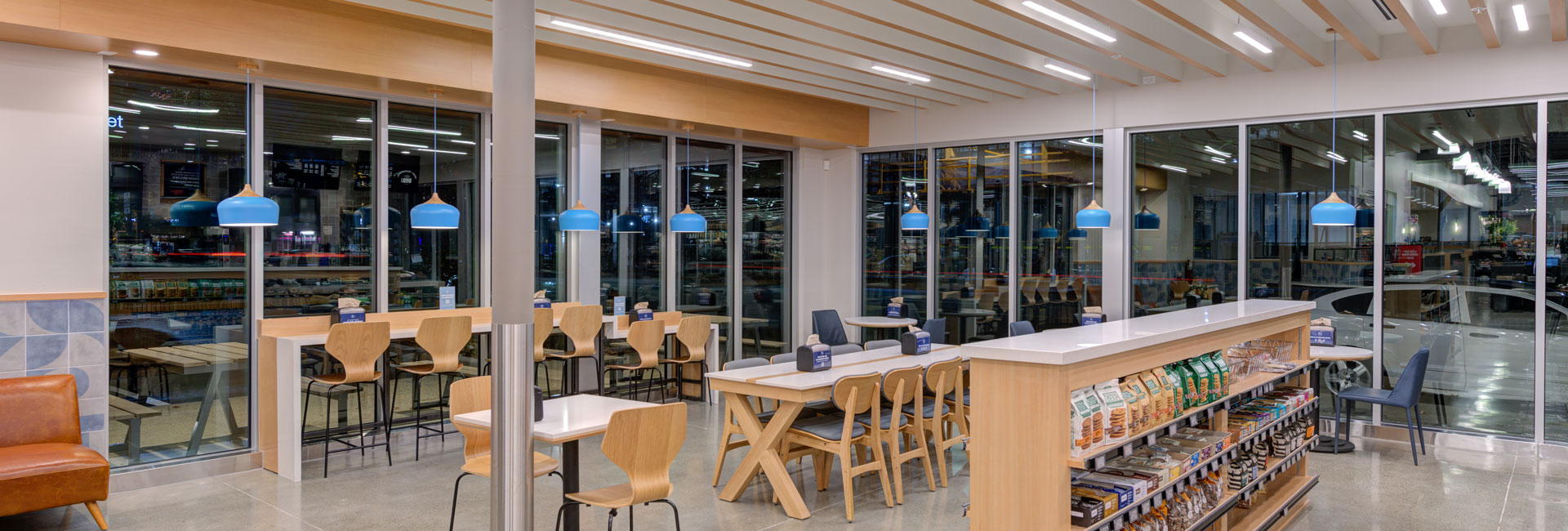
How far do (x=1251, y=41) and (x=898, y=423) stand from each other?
3.77 meters

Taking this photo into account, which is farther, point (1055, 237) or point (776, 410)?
point (1055, 237)

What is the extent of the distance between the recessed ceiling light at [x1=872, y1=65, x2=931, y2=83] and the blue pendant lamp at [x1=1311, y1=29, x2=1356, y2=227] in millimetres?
3069

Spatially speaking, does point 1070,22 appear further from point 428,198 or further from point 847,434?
point 428,198

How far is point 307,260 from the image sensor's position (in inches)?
261

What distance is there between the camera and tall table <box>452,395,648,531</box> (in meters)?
3.79

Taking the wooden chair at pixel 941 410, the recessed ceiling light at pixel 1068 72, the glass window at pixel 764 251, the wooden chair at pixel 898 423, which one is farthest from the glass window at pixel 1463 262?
the glass window at pixel 764 251

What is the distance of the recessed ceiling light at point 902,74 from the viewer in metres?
7.42

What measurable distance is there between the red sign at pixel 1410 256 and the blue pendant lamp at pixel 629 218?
21.4ft

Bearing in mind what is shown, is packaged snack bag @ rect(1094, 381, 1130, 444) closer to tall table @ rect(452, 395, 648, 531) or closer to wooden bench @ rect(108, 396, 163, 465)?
tall table @ rect(452, 395, 648, 531)

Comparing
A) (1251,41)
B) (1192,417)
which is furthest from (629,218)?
(1192,417)

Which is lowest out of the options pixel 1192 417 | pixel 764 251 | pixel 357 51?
pixel 1192 417

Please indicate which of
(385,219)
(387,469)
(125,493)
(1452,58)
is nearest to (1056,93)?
(1452,58)

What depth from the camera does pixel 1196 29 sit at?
597 cm

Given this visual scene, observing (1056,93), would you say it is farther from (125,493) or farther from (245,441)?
(125,493)
